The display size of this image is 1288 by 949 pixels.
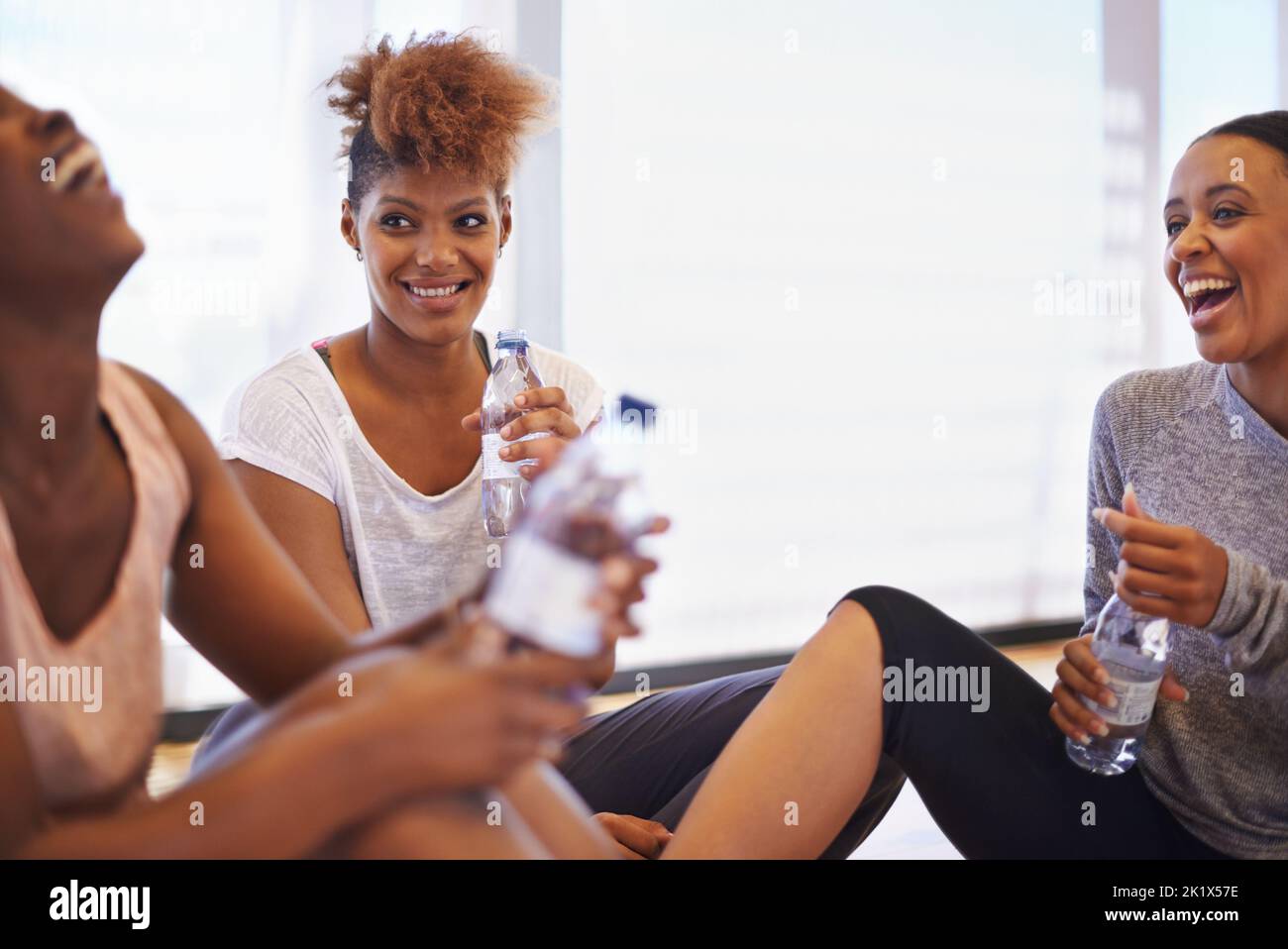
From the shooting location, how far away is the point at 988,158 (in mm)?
3928

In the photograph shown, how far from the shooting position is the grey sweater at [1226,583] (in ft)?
3.73

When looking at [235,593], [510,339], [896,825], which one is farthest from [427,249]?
[896,825]

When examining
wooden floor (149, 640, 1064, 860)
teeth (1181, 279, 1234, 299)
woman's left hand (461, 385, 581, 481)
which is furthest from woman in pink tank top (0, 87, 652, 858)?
teeth (1181, 279, 1234, 299)

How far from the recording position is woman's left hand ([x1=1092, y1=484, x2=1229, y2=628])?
3.57ft

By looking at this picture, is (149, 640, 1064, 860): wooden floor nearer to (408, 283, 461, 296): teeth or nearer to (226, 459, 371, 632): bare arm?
(226, 459, 371, 632): bare arm

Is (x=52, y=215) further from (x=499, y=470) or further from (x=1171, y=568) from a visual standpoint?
(x=1171, y=568)

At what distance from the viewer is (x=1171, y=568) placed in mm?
1089

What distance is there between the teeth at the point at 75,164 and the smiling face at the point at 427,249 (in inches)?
30.3

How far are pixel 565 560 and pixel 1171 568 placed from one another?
699 millimetres

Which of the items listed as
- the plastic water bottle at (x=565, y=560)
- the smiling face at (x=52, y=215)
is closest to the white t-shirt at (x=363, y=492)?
the smiling face at (x=52, y=215)

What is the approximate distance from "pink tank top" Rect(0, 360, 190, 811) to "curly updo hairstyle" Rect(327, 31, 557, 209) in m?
0.71
